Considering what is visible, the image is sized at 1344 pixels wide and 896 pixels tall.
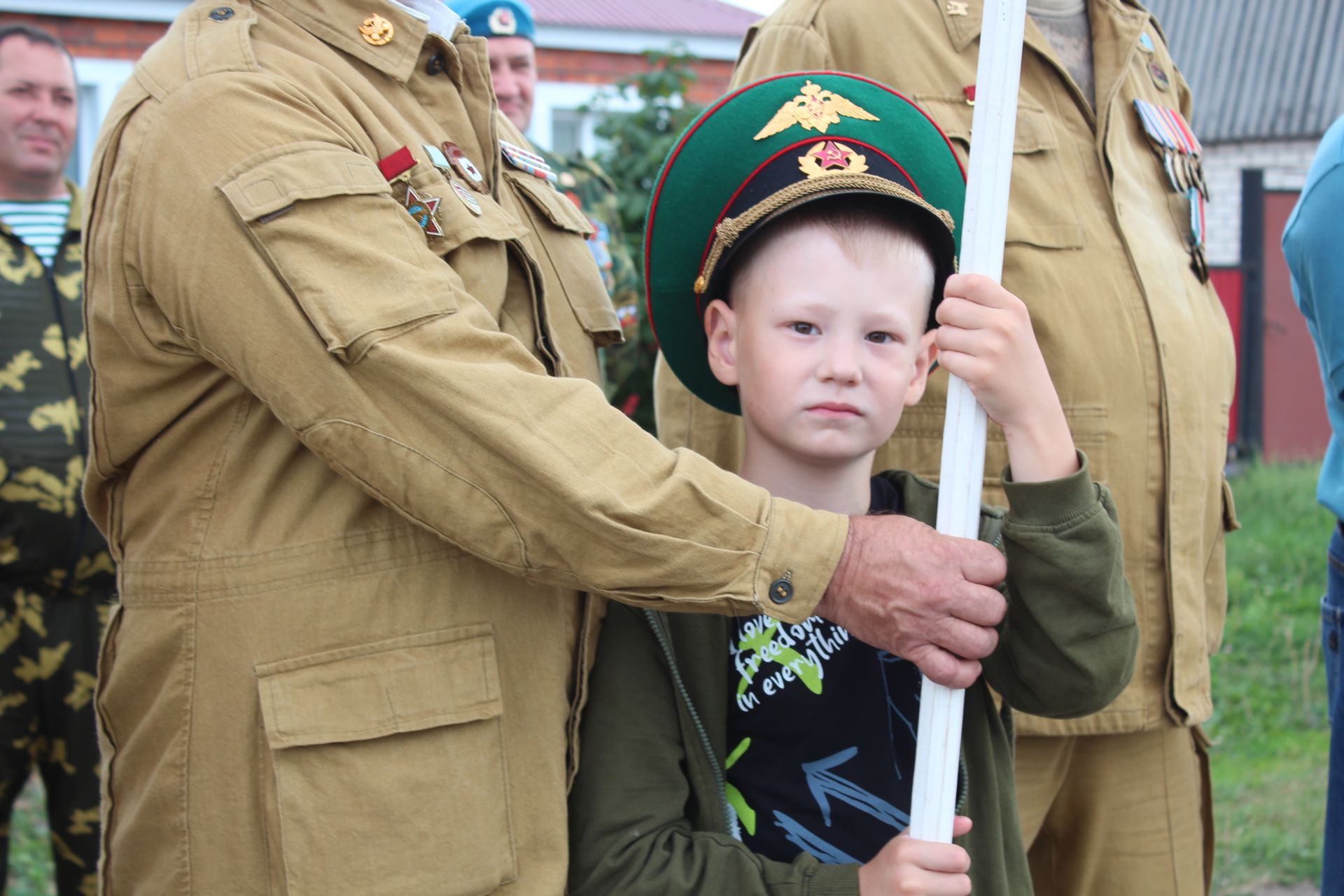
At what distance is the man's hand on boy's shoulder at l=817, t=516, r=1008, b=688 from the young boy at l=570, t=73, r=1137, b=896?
10 centimetres

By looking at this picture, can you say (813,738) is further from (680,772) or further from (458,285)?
(458,285)

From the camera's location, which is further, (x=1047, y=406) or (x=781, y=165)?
(x=781, y=165)

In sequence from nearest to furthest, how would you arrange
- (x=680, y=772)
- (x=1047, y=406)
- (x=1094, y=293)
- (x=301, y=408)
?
1. (x=301, y=408)
2. (x=1047, y=406)
3. (x=680, y=772)
4. (x=1094, y=293)

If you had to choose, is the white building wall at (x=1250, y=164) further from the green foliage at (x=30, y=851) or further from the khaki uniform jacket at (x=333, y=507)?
the khaki uniform jacket at (x=333, y=507)

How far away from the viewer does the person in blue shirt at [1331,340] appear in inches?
101

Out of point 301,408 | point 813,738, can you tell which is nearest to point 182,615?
point 301,408

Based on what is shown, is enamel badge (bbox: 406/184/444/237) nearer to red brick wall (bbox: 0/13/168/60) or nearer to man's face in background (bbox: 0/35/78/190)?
man's face in background (bbox: 0/35/78/190)

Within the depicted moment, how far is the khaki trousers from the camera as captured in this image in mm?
2359

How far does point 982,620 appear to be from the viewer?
1544 mm

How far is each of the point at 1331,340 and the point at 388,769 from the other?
6.65ft

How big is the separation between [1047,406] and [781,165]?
1.58ft

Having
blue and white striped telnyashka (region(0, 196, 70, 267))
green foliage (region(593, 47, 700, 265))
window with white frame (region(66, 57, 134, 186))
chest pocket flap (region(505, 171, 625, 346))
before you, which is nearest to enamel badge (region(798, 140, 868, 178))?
chest pocket flap (region(505, 171, 625, 346))

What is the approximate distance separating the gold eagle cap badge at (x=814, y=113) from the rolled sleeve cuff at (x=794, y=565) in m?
0.55

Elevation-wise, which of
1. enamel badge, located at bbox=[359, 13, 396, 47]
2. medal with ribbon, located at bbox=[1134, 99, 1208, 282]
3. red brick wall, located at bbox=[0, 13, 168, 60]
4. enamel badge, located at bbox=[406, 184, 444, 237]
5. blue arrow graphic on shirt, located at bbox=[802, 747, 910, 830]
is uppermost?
red brick wall, located at bbox=[0, 13, 168, 60]
